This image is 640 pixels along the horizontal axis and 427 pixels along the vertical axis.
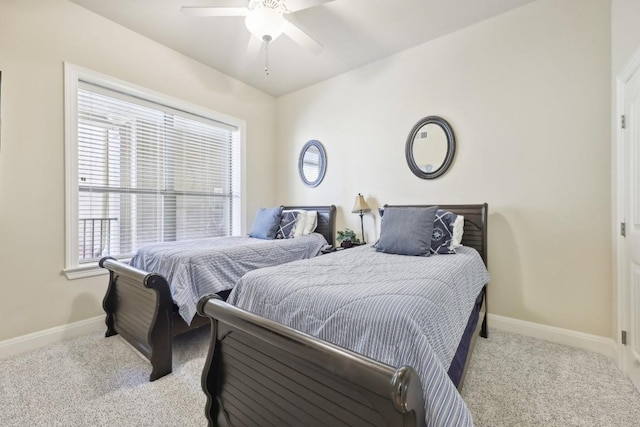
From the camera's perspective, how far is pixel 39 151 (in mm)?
2299

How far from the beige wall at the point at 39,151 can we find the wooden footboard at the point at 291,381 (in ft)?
6.58

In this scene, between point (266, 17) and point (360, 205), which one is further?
point (360, 205)

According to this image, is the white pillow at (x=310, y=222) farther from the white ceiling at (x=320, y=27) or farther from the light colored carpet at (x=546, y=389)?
the light colored carpet at (x=546, y=389)

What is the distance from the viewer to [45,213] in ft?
7.63

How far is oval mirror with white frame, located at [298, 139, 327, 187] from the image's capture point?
3809 millimetres

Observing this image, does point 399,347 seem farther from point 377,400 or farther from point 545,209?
point 545,209

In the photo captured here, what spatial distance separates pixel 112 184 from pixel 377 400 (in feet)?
10.2

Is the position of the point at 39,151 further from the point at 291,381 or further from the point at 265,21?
the point at 291,381

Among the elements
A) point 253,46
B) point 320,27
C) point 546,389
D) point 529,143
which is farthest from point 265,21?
point 546,389

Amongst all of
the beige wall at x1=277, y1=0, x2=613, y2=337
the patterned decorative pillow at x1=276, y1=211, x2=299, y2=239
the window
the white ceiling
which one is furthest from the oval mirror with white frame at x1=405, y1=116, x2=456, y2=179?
the window

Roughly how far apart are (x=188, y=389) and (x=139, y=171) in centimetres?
231

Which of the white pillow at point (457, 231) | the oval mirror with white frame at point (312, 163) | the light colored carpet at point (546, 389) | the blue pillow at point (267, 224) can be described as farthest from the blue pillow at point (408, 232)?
the oval mirror with white frame at point (312, 163)

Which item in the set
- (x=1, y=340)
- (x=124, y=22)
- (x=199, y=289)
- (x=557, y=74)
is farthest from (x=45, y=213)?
(x=557, y=74)

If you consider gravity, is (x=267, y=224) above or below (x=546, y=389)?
above
